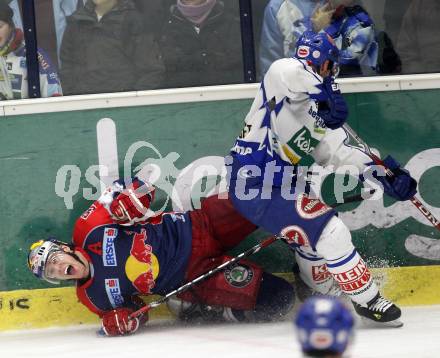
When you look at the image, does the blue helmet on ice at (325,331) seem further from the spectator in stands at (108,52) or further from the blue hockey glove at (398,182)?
the spectator in stands at (108,52)

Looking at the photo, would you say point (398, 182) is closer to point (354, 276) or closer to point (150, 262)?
point (354, 276)

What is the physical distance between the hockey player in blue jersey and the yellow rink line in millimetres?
461

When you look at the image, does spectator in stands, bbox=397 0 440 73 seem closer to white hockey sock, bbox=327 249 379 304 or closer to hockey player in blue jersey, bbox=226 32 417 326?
hockey player in blue jersey, bbox=226 32 417 326

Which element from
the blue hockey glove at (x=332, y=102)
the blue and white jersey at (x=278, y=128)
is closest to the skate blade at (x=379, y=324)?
the blue and white jersey at (x=278, y=128)

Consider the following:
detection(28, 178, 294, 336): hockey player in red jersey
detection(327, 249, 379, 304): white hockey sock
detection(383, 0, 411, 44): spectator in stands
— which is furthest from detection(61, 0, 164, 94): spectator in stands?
detection(327, 249, 379, 304): white hockey sock

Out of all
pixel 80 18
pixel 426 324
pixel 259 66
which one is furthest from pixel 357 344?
pixel 80 18

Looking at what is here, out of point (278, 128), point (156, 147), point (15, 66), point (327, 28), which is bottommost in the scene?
point (156, 147)

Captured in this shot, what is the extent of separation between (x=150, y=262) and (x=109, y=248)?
202 mm

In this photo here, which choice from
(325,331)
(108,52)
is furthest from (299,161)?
(325,331)

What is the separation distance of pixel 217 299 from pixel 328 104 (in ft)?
3.60

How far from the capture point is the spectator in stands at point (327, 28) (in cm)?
525

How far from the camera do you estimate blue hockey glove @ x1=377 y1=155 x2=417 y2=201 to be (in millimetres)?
4941

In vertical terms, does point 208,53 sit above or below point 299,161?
above

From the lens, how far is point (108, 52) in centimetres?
532
